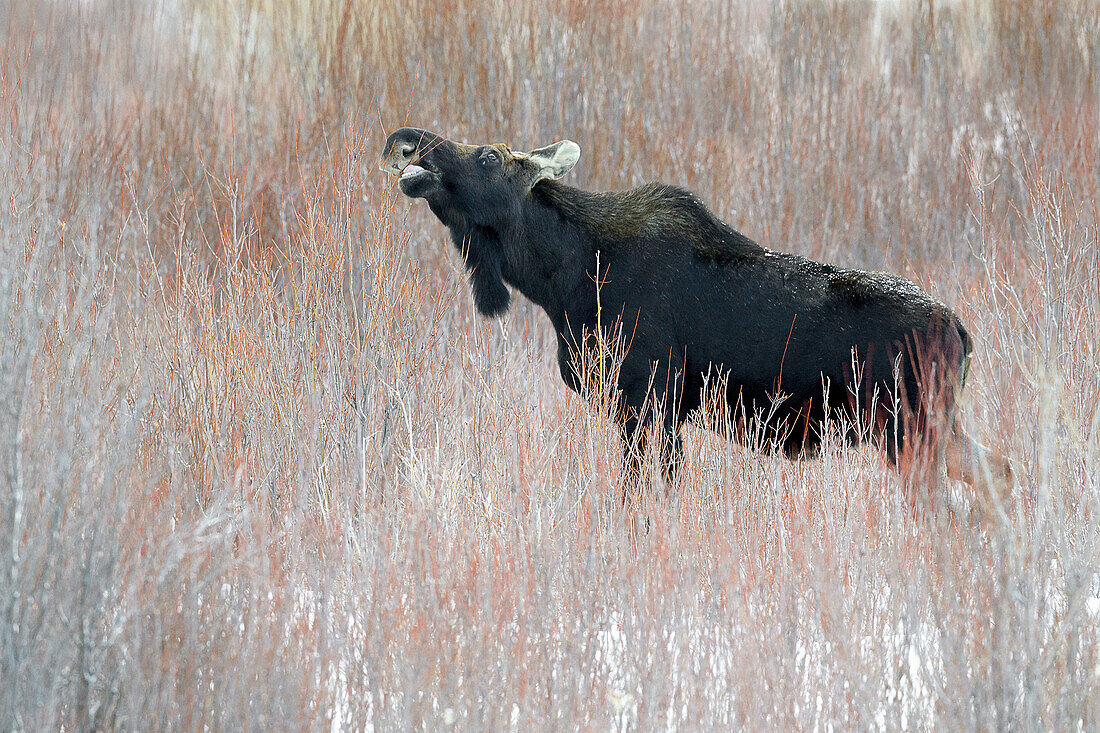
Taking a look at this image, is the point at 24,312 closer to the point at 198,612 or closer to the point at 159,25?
the point at 198,612

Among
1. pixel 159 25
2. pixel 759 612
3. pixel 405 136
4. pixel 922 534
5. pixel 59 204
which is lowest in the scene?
pixel 759 612

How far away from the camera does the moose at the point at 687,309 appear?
473 centimetres

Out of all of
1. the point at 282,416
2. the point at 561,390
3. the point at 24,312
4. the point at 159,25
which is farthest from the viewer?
the point at 159,25

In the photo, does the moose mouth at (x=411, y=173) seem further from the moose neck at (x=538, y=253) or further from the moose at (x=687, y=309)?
the moose neck at (x=538, y=253)

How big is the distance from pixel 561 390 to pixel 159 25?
698 centimetres

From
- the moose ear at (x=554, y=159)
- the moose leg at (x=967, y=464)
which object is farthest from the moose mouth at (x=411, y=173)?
the moose leg at (x=967, y=464)

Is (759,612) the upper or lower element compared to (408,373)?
lower

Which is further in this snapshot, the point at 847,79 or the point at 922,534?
the point at 847,79

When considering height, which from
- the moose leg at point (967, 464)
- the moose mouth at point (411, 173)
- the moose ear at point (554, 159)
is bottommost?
the moose leg at point (967, 464)

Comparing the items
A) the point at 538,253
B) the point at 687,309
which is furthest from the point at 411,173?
the point at 687,309

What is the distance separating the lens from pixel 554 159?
5.55 meters

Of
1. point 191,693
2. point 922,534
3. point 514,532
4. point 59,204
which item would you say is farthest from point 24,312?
point 922,534

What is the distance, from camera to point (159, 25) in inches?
431

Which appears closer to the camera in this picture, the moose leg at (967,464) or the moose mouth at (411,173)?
the moose leg at (967,464)
